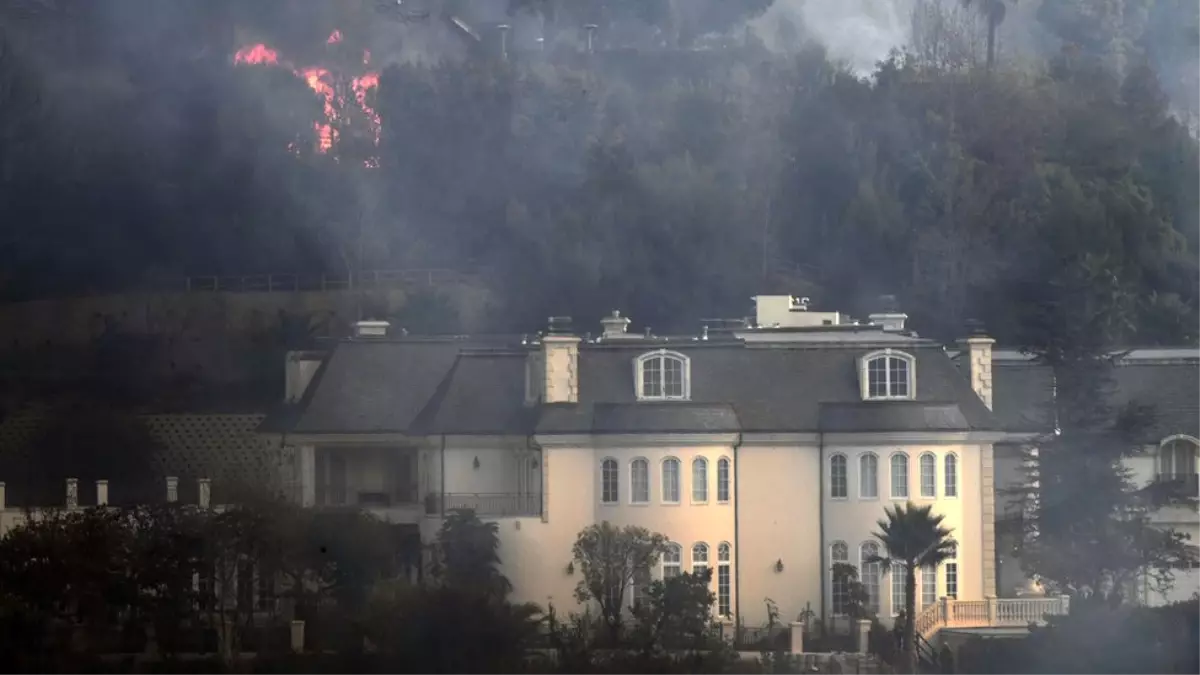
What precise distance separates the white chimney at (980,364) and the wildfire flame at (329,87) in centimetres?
541

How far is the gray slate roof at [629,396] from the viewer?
44.1 ft

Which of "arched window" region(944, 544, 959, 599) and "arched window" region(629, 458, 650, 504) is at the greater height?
"arched window" region(629, 458, 650, 504)

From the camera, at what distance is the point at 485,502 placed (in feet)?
45.1

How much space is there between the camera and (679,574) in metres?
12.9

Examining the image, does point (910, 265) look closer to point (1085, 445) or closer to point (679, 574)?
point (1085, 445)

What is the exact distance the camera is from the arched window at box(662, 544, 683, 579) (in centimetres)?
1319

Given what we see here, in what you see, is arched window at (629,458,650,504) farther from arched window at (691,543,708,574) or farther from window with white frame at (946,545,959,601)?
window with white frame at (946,545,959,601)

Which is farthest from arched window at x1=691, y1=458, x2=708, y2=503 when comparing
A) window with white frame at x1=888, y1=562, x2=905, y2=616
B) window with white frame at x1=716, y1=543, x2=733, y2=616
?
window with white frame at x1=888, y1=562, x2=905, y2=616

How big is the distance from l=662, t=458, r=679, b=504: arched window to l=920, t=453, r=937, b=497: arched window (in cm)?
145

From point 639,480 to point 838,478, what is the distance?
1209mm

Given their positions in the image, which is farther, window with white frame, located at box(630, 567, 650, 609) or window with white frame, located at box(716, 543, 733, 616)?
window with white frame, located at box(716, 543, 733, 616)

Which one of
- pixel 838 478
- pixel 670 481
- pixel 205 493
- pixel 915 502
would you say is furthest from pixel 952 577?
pixel 205 493

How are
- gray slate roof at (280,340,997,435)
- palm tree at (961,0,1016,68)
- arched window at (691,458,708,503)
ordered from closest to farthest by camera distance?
arched window at (691,458,708,503), gray slate roof at (280,340,997,435), palm tree at (961,0,1016,68)

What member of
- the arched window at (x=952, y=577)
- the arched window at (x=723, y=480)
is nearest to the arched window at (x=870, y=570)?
the arched window at (x=952, y=577)
